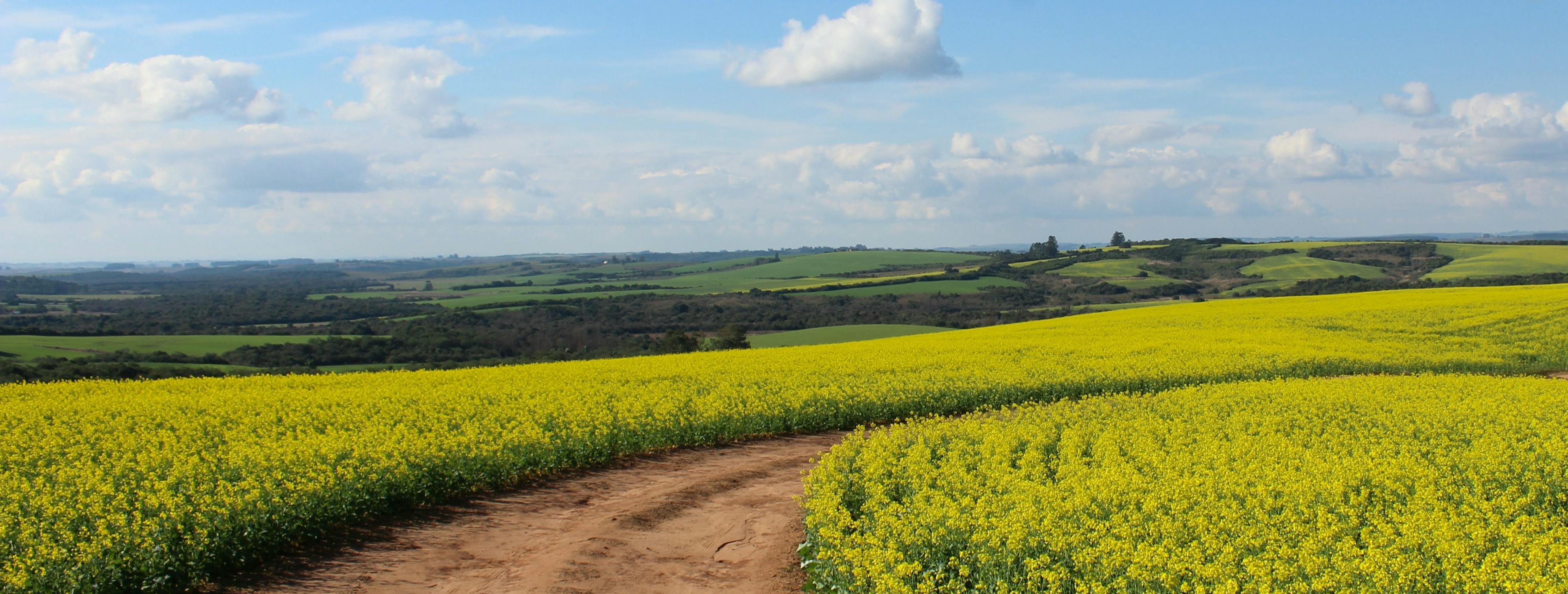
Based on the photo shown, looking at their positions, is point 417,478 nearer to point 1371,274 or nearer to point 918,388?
point 918,388

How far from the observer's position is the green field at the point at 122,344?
3631 centimetres

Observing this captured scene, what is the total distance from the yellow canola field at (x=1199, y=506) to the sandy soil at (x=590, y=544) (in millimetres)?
945

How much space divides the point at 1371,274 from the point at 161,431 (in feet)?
274

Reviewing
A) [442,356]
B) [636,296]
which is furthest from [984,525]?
[636,296]

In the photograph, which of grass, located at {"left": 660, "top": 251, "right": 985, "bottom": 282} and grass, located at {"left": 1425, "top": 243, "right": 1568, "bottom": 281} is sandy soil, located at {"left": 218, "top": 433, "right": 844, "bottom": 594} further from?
grass, located at {"left": 660, "top": 251, "right": 985, "bottom": 282}

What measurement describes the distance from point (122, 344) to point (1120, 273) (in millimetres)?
80164

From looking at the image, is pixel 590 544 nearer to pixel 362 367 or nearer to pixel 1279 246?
pixel 362 367

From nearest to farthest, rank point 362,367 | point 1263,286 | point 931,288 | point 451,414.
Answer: point 451,414 < point 362,367 < point 1263,286 < point 931,288

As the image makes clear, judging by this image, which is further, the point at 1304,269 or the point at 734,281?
the point at 734,281

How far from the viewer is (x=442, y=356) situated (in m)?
51.7

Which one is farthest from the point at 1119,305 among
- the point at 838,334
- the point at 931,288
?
the point at 838,334

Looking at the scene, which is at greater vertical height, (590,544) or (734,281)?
(734,281)

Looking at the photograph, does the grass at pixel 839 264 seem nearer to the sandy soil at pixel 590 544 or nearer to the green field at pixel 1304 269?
the green field at pixel 1304 269

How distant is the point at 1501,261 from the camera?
65.4 metres
